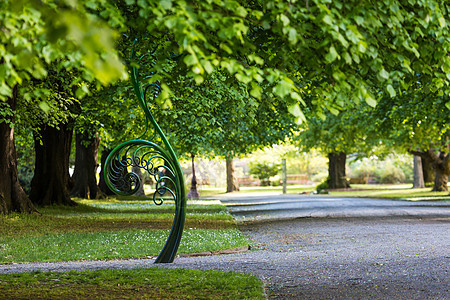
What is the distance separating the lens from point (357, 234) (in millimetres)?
12500

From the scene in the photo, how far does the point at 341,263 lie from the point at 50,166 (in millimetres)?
13709

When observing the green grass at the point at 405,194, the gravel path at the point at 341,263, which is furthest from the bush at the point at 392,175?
the gravel path at the point at 341,263

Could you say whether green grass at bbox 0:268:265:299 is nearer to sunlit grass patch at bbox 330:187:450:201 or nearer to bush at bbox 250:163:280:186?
sunlit grass patch at bbox 330:187:450:201

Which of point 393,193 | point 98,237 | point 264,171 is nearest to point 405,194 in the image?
point 393,193

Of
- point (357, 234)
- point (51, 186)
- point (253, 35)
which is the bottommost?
point (357, 234)

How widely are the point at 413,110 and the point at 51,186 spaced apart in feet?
41.6

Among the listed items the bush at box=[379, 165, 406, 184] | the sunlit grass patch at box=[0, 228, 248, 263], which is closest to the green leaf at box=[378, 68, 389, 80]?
the sunlit grass patch at box=[0, 228, 248, 263]

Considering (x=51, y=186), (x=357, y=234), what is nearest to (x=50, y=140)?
(x=51, y=186)

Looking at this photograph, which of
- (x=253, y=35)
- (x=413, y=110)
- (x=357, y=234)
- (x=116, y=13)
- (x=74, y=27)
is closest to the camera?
(x=74, y=27)

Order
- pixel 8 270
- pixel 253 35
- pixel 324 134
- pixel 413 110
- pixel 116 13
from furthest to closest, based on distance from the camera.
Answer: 1. pixel 324 134
2. pixel 413 110
3. pixel 8 270
4. pixel 253 35
5. pixel 116 13

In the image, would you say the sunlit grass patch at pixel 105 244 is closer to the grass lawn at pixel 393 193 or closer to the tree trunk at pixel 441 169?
the grass lawn at pixel 393 193

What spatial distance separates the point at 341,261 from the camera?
850 centimetres

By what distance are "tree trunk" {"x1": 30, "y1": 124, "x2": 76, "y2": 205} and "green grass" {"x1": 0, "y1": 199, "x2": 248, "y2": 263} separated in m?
3.10

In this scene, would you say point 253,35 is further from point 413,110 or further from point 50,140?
point 50,140
